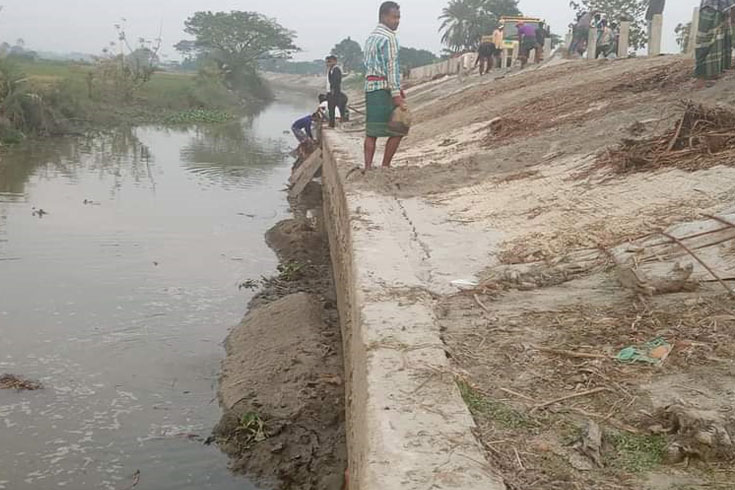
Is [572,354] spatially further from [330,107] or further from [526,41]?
[526,41]

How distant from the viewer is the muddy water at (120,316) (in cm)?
423

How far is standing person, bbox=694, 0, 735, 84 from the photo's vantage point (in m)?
7.43

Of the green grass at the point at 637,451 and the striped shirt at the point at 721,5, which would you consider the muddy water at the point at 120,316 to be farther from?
the striped shirt at the point at 721,5

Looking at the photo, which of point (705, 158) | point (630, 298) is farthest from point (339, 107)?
point (630, 298)

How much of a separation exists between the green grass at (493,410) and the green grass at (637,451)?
0.88 feet

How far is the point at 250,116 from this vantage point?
38.0m

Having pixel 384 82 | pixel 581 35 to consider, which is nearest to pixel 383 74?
pixel 384 82

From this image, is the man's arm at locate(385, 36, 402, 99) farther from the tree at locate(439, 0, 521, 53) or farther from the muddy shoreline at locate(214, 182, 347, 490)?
the tree at locate(439, 0, 521, 53)

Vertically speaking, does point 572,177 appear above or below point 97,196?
above

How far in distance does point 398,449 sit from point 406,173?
513cm

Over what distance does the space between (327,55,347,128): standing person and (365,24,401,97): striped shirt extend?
6.66m

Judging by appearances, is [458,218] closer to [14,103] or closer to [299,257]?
[299,257]

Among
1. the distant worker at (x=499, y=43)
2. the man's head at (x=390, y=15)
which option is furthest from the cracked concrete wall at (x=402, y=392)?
the distant worker at (x=499, y=43)

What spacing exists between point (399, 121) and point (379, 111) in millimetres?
211
